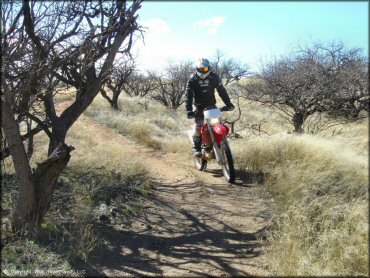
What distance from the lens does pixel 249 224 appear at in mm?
5137

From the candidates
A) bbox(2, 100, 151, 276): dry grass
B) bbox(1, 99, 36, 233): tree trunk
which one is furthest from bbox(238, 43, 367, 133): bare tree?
bbox(1, 99, 36, 233): tree trunk

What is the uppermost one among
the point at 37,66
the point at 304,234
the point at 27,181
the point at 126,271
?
the point at 37,66

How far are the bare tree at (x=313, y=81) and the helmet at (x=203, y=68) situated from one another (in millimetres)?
2927

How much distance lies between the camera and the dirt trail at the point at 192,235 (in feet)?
13.4

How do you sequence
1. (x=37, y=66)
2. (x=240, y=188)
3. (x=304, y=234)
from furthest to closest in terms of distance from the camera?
(x=240, y=188) → (x=37, y=66) → (x=304, y=234)

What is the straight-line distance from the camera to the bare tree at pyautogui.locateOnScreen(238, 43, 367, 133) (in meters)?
9.13

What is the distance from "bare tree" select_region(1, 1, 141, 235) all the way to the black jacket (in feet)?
6.02

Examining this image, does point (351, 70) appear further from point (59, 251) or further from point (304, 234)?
point (59, 251)

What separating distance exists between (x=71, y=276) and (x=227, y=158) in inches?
138

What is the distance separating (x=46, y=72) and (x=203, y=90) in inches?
130

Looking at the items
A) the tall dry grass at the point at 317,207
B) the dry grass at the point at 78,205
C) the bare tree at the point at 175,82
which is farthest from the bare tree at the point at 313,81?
the bare tree at the point at 175,82

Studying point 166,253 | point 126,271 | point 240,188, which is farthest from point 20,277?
point 240,188

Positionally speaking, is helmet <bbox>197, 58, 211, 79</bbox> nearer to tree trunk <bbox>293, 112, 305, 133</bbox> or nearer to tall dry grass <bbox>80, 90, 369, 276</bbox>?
tall dry grass <bbox>80, 90, 369, 276</bbox>

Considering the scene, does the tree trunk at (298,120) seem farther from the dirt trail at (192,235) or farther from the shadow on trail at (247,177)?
the dirt trail at (192,235)
